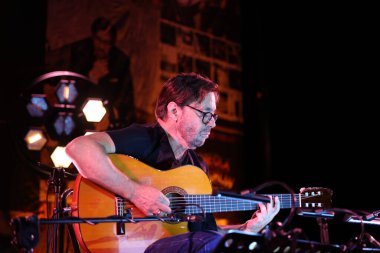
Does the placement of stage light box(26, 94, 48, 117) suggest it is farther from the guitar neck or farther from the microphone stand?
the guitar neck

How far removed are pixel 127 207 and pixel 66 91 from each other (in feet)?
7.70

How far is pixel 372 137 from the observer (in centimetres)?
674

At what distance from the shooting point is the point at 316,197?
4191 millimetres

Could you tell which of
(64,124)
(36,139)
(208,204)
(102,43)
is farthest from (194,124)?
(102,43)

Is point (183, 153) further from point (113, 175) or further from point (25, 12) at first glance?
point (25, 12)

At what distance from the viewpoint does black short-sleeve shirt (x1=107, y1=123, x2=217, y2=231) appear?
384 centimetres

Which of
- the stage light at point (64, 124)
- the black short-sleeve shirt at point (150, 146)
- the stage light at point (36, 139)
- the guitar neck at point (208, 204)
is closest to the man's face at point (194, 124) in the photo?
the black short-sleeve shirt at point (150, 146)

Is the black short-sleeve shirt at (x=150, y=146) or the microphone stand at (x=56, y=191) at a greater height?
the black short-sleeve shirt at (x=150, y=146)

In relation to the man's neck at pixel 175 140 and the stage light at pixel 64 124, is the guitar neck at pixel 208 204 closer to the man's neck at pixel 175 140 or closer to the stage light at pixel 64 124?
the man's neck at pixel 175 140

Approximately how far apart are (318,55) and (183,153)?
151 inches

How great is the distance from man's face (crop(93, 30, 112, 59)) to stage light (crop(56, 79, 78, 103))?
79cm

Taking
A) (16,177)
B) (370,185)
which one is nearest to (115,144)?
(16,177)

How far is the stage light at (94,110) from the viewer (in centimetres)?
516

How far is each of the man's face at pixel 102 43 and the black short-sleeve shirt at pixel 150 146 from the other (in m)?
2.50
